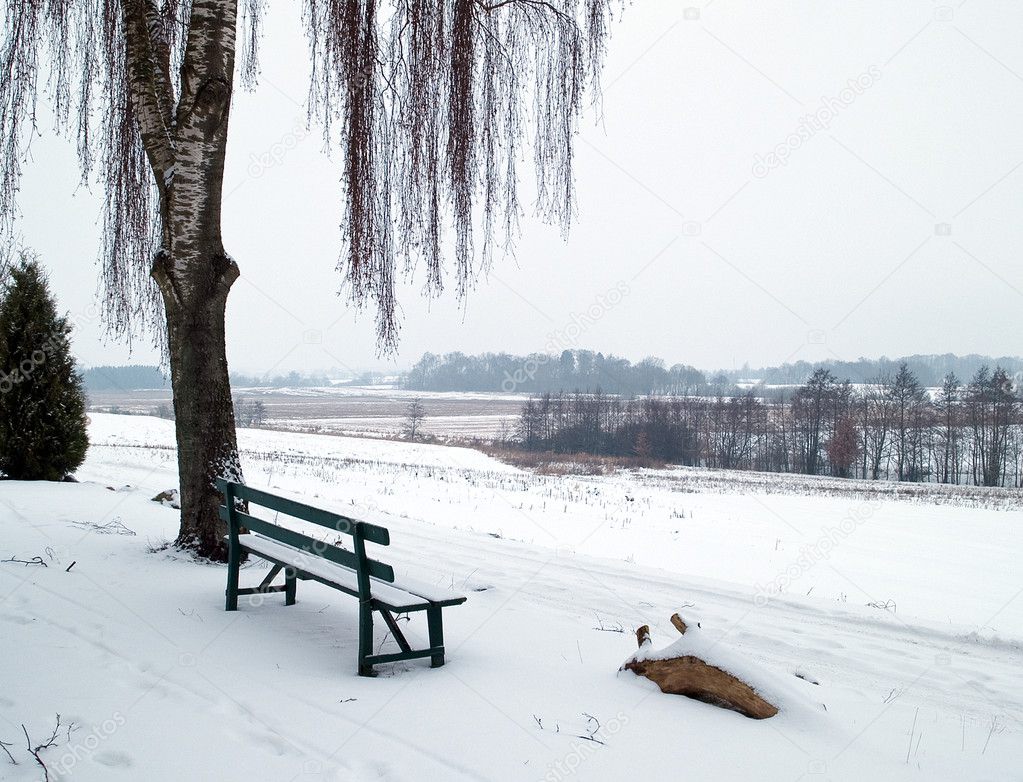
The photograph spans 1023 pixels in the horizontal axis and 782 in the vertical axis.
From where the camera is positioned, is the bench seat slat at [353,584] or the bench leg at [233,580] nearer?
the bench seat slat at [353,584]

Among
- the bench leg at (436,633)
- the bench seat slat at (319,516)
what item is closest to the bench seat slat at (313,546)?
the bench seat slat at (319,516)

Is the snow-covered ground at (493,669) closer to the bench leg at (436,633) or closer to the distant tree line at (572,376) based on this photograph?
the bench leg at (436,633)

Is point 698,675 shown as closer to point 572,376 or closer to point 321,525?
point 321,525

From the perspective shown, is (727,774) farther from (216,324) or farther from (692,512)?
(692,512)

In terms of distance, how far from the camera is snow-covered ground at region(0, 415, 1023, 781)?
117 inches

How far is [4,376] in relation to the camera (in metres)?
10.7

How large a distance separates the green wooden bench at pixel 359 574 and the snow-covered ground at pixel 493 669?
165 millimetres

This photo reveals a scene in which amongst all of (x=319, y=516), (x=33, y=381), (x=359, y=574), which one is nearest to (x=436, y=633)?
(x=359, y=574)

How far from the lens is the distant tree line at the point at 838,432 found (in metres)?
55.4

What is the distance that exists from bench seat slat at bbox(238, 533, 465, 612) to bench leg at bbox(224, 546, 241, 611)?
5.2 inches

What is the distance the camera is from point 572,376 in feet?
344

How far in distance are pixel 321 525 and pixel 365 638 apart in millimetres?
860

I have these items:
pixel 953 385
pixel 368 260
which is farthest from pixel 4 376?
pixel 953 385

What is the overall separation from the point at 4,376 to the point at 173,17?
702 centimetres
